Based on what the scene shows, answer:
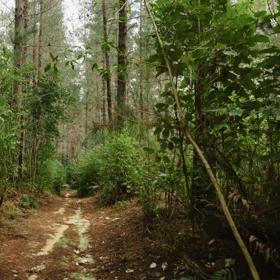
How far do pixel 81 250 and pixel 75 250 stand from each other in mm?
82

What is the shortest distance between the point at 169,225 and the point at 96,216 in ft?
13.8

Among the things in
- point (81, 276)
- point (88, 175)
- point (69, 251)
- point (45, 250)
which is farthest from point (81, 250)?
point (88, 175)

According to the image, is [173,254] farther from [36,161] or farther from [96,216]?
[36,161]

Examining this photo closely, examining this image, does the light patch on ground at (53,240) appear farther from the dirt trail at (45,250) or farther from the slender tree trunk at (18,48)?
→ the slender tree trunk at (18,48)

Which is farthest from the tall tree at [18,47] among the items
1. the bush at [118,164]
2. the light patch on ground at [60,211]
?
the light patch on ground at [60,211]

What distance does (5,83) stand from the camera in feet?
18.9

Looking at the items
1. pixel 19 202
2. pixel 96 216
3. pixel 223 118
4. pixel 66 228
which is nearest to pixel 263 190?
pixel 223 118

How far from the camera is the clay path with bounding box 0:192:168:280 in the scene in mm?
3725

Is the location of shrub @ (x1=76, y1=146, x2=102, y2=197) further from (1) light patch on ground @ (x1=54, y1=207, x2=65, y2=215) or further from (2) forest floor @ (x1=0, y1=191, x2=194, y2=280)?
(2) forest floor @ (x1=0, y1=191, x2=194, y2=280)

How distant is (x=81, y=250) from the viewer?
484 centimetres

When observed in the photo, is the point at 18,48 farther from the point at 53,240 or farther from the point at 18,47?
the point at 53,240

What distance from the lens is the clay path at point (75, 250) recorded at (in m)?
3.72

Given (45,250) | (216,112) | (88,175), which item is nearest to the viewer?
(216,112)

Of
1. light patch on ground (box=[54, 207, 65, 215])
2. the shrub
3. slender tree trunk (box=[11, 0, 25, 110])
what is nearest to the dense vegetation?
light patch on ground (box=[54, 207, 65, 215])
